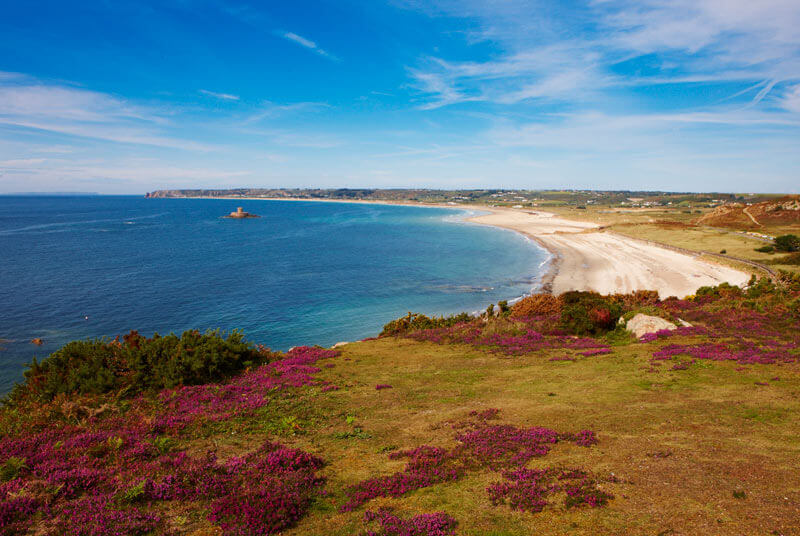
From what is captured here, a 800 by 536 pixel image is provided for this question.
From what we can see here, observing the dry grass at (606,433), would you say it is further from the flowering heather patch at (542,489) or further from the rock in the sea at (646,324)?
the rock in the sea at (646,324)

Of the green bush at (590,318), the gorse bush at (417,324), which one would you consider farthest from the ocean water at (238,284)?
the green bush at (590,318)

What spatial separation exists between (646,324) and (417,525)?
77.2ft

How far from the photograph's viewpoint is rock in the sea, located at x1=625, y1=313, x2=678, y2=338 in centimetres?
2528

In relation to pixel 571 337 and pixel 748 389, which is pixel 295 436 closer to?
pixel 748 389

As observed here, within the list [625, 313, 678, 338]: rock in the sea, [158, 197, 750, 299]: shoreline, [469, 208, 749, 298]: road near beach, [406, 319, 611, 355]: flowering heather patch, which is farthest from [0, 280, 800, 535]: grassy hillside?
[158, 197, 750, 299]: shoreline

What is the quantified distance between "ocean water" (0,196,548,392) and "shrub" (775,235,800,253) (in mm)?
38929

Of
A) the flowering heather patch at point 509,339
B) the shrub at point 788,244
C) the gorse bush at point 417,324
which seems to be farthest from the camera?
the shrub at point 788,244

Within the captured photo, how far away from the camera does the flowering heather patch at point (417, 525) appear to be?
26.3 ft

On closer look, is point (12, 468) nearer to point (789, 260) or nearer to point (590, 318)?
point (590, 318)

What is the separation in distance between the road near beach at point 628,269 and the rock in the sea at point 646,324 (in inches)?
1197

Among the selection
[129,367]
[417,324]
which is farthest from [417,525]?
[417,324]

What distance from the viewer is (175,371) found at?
61.7ft

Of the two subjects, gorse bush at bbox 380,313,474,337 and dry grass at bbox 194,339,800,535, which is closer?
dry grass at bbox 194,339,800,535

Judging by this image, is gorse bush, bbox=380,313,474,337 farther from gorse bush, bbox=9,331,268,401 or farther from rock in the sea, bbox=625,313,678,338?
gorse bush, bbox=9,331,268,401
